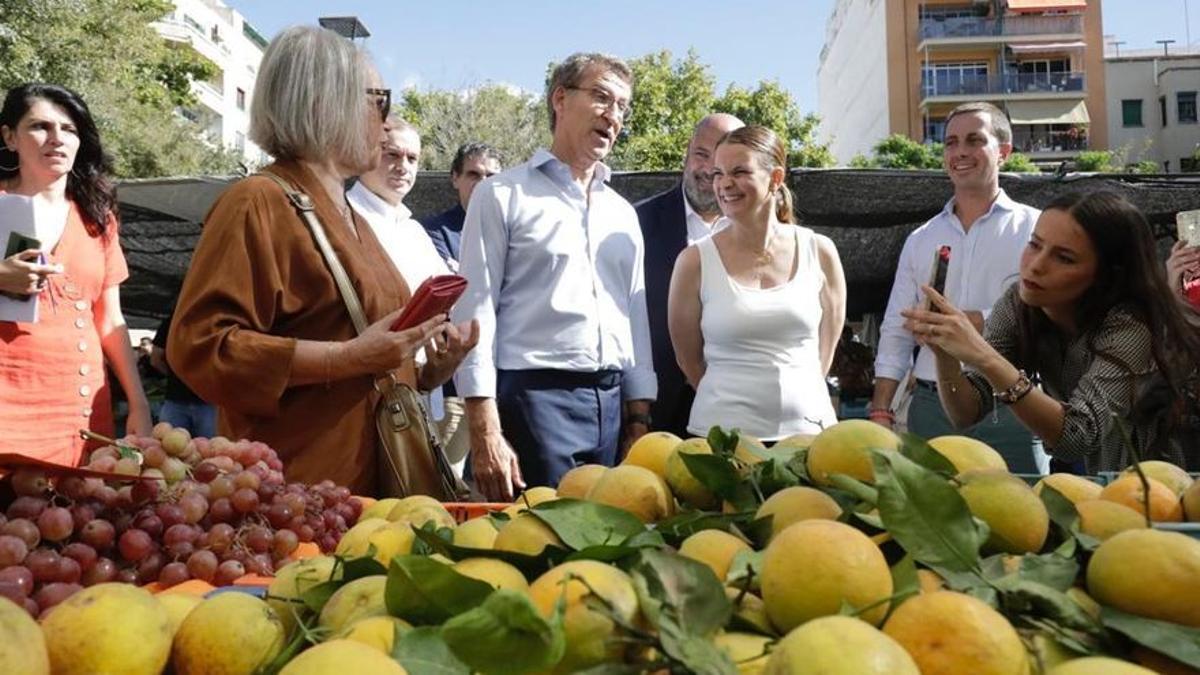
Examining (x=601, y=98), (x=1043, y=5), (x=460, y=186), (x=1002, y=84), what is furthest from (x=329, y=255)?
(x=1002, y=84)

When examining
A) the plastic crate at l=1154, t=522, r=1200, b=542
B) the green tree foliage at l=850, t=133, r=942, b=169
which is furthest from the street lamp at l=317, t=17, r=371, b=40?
the green tree foliage at l=850, t=133, r=942, b=169

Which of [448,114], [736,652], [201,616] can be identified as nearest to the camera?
[736,652]

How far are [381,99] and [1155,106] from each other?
60.6 meters

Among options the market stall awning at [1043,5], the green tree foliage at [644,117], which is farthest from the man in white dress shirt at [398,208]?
the market stall awning at [1043,5]

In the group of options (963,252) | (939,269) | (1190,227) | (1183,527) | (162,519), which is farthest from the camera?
(963,252)

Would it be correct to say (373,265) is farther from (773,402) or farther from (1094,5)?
(1094,5)

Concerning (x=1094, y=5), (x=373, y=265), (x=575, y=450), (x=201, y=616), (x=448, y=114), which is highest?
(x=1094, y=5)

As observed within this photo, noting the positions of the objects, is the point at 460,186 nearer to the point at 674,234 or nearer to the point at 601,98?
the point at 674,234

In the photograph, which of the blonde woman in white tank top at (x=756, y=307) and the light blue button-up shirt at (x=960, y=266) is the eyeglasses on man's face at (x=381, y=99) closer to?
the blonde woman in white tank top at (x=756, y=307)

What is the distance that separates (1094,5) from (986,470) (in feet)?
193

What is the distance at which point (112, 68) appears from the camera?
83.7 ft

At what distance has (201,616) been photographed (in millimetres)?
1021

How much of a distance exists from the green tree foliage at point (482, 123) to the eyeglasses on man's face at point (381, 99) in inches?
1217

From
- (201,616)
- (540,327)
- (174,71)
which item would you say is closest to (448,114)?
(174,71)
